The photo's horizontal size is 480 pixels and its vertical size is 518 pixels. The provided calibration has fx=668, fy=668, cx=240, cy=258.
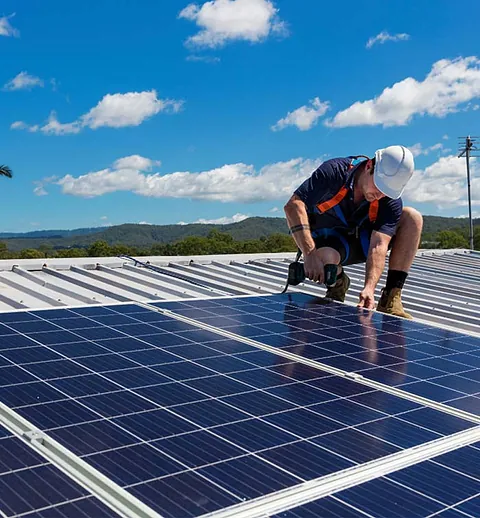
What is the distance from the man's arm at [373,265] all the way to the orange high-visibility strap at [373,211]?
207 mm

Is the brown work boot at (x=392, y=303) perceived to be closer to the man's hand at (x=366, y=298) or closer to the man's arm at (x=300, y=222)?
the man's hand at (x=366, y=298)

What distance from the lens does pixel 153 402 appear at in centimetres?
469

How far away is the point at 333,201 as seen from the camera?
9.12m

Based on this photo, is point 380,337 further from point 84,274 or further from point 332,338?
point 84,274

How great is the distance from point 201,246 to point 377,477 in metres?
91.7

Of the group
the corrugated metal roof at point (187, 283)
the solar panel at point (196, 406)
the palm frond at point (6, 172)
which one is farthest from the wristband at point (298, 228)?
the palm frond at point (6, 172)

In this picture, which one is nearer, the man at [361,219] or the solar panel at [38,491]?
the solar panel at [38,491]

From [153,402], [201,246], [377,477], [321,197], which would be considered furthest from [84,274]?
[201,246]

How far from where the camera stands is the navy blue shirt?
8883mm

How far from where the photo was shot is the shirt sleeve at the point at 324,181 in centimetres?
885

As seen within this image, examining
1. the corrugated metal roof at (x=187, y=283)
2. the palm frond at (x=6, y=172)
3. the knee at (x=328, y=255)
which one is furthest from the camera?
the palm frond at (x=6, y=172)

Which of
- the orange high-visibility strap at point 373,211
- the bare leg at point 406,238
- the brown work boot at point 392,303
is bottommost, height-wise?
the brown work boot at point 392,303

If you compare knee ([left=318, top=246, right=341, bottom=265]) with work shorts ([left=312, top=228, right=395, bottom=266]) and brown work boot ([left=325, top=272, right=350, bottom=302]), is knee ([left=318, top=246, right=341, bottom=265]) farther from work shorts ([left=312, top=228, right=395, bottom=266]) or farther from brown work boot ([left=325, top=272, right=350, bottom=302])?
brown work boot ([left=325, top=272, right=350, bottom=302])

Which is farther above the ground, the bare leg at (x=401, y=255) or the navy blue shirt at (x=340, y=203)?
the navy blue shirt at (x=340, y=203)
